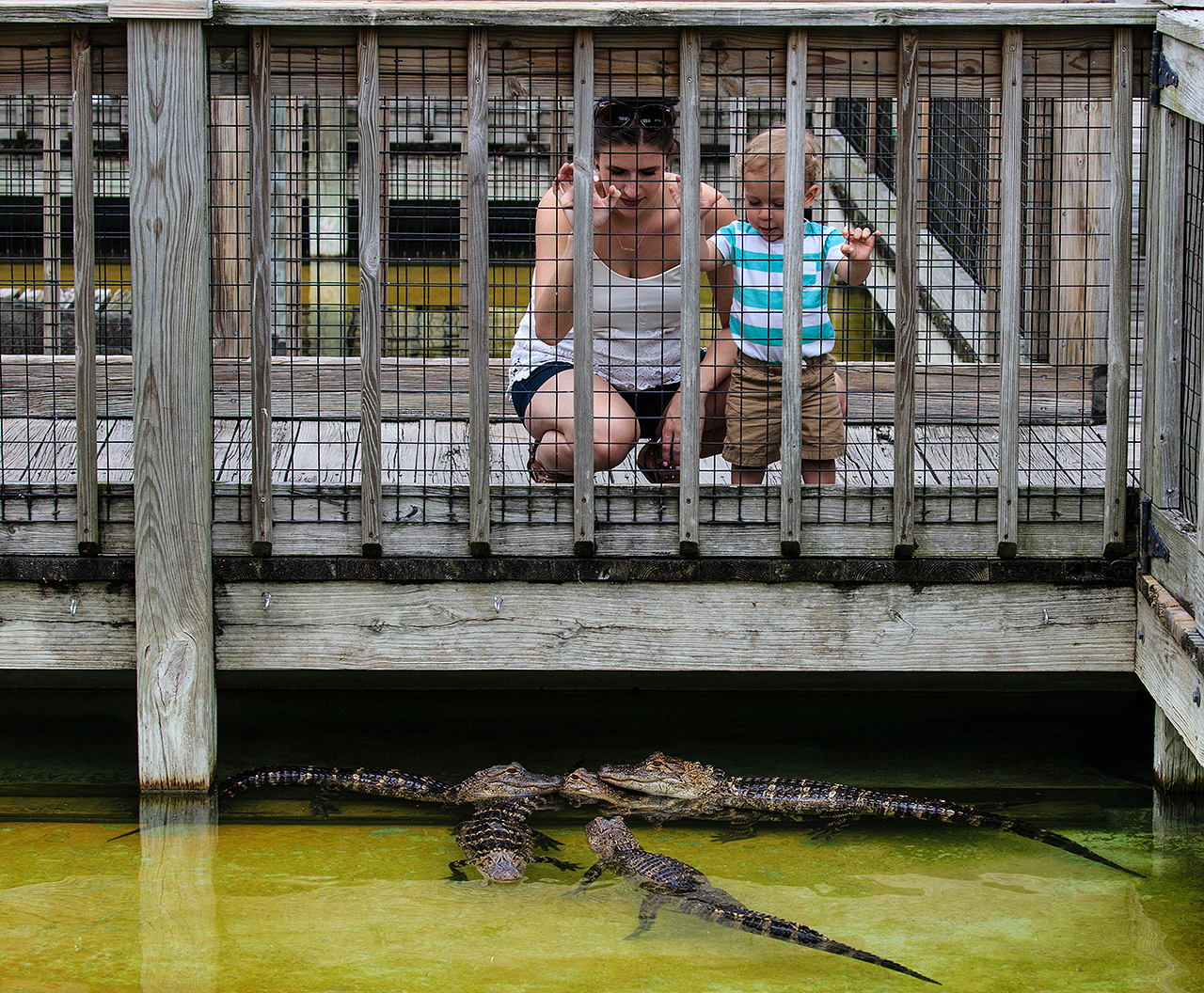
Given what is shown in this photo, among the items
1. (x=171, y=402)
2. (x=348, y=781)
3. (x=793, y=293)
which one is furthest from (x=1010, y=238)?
(x=348, y=781)

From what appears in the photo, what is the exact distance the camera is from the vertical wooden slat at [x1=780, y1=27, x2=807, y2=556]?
11.2 ft

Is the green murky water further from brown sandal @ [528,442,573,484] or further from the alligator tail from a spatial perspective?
brown sandal @ [528,442,573,484]

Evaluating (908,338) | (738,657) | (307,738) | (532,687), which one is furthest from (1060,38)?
(307,738)

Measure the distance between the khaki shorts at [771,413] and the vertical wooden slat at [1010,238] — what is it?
21.6 inches

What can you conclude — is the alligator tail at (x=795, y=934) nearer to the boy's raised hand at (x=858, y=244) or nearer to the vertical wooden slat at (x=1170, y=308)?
the vertical wooden slat at (x=1170, y=308)

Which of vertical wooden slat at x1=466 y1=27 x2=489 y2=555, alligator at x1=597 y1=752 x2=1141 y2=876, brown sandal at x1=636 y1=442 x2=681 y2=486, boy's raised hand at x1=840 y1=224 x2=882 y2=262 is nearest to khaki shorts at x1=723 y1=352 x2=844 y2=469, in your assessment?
brown sandal at x1=636 y1=442 x2=681 y2=486

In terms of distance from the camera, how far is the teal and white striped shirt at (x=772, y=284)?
12.9ft

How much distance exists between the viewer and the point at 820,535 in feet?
12.0

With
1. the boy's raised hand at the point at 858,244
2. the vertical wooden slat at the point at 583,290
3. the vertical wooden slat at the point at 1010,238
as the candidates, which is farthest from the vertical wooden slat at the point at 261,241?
the vertical wooden slat at the point at 1010,238

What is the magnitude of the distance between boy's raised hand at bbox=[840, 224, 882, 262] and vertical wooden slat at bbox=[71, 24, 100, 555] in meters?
2.03

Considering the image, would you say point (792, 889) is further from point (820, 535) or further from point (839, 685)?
point (839, 685)

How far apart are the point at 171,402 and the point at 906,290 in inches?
76.1

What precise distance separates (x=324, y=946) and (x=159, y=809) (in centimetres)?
91

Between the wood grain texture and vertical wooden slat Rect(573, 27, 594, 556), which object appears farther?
the wood grain texture
